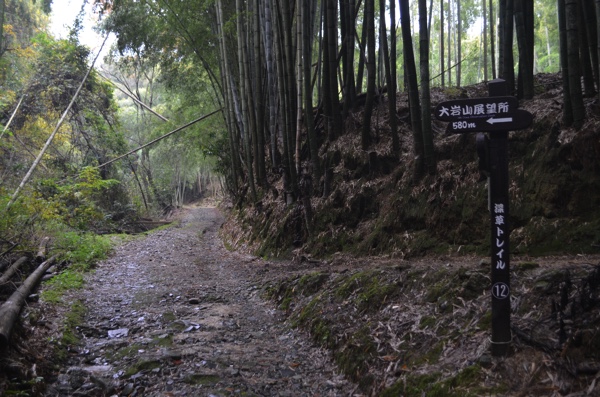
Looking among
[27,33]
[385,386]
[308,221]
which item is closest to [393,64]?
[308,221]

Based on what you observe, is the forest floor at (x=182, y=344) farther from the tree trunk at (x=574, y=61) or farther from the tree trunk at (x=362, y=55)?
the tree trunk at (x=362, y=55)

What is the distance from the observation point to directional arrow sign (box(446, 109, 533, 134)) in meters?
Answer: 2.61

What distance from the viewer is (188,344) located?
4020mm

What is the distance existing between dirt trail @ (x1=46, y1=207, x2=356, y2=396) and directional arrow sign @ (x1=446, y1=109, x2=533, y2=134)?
1.87 metres

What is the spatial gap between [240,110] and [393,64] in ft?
19.7

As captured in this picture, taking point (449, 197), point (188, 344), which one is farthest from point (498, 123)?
point (188, 344)

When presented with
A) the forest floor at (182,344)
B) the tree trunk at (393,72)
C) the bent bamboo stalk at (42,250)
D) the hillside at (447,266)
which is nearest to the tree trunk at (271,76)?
the hillside at (447,266)

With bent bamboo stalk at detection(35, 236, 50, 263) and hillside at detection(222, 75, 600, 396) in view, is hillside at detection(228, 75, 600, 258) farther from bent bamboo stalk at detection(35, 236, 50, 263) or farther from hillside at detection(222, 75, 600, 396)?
bent bamboo stalk at detection(35, 236, 50, 263)

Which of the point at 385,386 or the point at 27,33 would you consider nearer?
the point at 385,386

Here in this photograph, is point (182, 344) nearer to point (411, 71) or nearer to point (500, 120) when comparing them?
point (500, 120)

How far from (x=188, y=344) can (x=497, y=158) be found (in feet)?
9.56

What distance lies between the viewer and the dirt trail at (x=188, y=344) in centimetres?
319

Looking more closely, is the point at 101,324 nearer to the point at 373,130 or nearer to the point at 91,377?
the point at 91,377

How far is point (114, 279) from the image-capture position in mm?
7020
